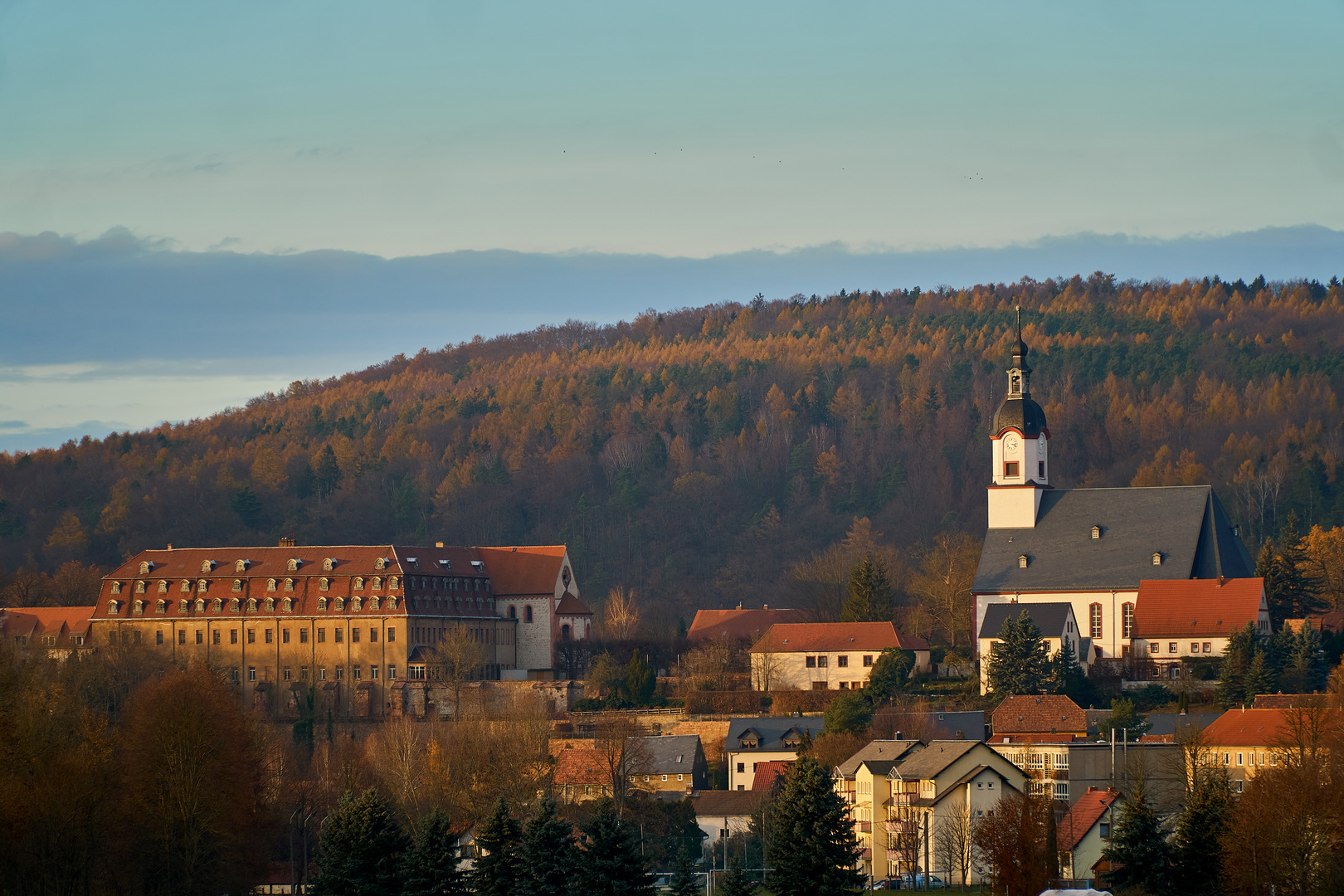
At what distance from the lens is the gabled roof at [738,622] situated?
10912 centimetres

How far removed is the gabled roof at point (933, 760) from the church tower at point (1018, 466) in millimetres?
23266

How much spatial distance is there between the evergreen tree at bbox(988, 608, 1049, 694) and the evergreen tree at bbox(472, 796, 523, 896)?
3507 cm

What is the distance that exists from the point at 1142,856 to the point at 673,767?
3341 centimetres

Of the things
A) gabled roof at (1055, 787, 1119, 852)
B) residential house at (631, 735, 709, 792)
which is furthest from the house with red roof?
residential house at (631, 735, 709, 792)

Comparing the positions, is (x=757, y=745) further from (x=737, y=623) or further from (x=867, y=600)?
(x=737, y=623)

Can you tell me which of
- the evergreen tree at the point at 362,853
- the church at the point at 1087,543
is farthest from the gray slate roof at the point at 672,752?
the evergreen tree at the point at 362,853

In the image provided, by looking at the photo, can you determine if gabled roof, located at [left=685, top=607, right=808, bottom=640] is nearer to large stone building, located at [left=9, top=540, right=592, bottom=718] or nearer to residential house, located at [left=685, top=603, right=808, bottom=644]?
residential house, located at [left=685, top=603, right=808, bottom=644]

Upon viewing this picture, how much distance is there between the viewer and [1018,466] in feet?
328

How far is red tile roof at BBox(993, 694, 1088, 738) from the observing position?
267ft


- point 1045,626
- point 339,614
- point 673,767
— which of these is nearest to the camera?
point 673,767

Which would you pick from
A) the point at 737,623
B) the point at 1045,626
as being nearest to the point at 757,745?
the point at 1045,626

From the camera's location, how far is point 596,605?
137 meters

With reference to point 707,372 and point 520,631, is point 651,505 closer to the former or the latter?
point 707,372

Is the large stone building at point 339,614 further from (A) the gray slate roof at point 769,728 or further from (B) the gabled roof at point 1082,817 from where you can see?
(B) the gabled roof at point 1082,817
